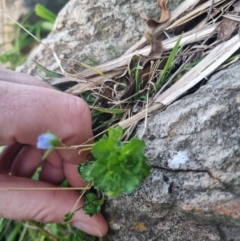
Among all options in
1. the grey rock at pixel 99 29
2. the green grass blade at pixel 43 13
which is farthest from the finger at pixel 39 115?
the green grass blade at pixel 43 13

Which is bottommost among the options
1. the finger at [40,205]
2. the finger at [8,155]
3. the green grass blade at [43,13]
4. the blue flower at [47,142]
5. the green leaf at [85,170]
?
the finger at [40,205]

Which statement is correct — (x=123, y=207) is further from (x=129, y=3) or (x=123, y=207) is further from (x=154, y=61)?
(x=129, y=3)

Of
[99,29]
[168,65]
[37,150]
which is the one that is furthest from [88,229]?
[99,29]

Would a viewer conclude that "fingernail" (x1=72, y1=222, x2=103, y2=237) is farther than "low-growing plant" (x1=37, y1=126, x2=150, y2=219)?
Yes

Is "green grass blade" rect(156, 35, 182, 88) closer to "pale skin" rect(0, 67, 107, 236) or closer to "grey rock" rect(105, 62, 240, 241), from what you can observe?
"grey rock" rect(105, 62, 240, 241)

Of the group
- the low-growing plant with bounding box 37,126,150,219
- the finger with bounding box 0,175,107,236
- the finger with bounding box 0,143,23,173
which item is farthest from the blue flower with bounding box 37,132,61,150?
the finger with bounding box 0,143,23,173

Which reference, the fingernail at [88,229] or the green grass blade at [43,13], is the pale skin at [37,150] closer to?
the fingernail at [88,229]

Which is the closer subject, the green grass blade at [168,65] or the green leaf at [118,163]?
the green leaf at [118,163]

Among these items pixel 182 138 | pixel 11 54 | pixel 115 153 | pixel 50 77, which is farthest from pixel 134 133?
pixel 11 54
